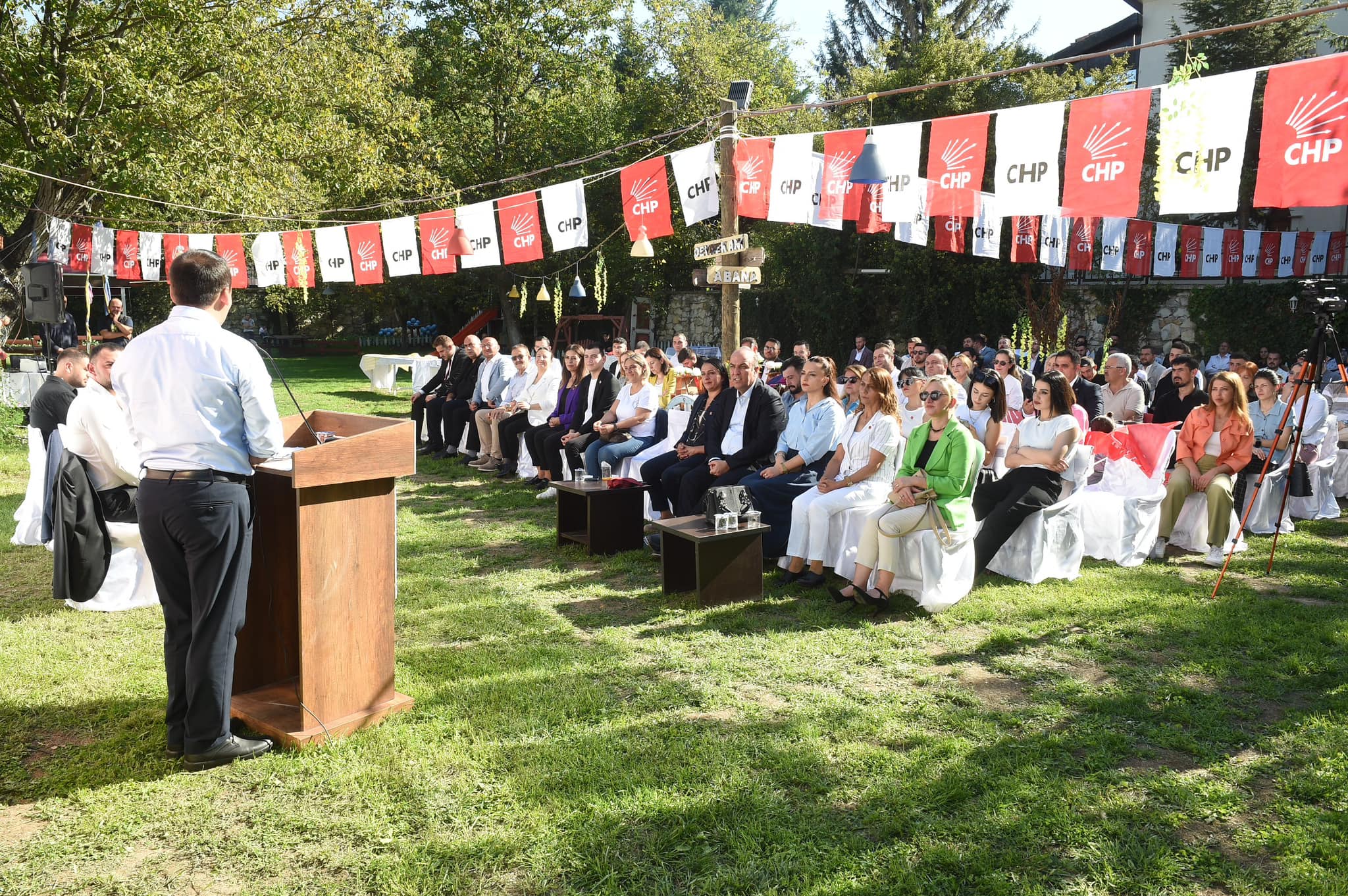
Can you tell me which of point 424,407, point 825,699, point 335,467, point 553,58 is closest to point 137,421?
point 335,467

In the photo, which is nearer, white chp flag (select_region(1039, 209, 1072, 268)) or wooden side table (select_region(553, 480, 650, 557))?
wooden side table (select_region(553, 480, 650, 557))

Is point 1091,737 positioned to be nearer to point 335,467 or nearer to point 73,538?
point 335,467

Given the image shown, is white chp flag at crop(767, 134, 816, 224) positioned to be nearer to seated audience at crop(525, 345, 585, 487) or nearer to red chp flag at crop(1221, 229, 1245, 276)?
seated audience at crop(525, 345, 585, 487)

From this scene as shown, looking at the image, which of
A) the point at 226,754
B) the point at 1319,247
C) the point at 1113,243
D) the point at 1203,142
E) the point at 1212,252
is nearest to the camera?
the point at 226,754

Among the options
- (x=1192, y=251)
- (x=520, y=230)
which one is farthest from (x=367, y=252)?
(x=1192, y=251)

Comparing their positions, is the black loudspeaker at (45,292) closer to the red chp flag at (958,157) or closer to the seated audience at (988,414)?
the red chp flag at (958,157)

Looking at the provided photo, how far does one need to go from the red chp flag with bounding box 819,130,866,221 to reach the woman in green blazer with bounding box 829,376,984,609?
3.90 m

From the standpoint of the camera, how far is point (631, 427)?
8.62m

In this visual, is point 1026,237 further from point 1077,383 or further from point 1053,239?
point 1077,383

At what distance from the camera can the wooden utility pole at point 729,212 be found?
8633mm

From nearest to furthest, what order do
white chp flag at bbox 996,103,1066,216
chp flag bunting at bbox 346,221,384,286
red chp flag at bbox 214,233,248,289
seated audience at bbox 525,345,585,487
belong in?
white chp flag at bbox 996,103,1066,216, seated audience at bbox 525,345,585,487, chp flag bunting at bbox 346,221,384,286, red chp flag at bbox 214,233,248,289

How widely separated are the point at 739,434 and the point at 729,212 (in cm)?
279

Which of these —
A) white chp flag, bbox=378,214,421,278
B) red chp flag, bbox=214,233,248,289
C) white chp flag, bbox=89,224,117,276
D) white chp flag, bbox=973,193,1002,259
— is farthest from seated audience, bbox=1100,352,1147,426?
white chp flag, bbox=89,224,117,276

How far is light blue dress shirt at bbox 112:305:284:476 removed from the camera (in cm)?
308
